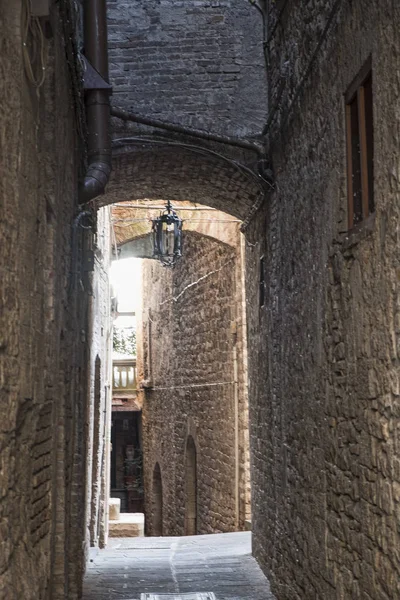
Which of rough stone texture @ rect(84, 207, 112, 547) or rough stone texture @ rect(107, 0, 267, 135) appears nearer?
rough stone texture @ rect(107, 0, 267, 135)

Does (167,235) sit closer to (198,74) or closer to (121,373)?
(198,74)

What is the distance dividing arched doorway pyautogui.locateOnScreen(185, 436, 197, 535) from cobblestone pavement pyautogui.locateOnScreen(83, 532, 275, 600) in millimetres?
2647

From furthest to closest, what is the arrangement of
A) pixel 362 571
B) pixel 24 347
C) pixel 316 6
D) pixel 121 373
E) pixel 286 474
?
pixel 121 373
pixel 286 474
pixel 316 6
pixel 362 571
pixel 24 347

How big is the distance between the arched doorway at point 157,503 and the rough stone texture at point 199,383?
5 centimetres

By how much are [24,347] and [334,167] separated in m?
2.55

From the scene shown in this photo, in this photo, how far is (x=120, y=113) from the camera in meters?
8.83

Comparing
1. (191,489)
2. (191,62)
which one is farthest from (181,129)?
(191,489)

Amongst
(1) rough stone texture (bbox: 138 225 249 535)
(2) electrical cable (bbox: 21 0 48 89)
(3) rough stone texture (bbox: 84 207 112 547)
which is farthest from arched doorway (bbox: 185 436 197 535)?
(2) electrical cable (bbox: 21 0 48 89)

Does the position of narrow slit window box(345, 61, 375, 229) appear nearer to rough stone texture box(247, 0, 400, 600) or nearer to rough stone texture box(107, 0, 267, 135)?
rough stone texture box(247, 0, 400, 600)

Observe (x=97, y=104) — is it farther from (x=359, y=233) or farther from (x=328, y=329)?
(x=359, y=233)

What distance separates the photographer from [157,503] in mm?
19797

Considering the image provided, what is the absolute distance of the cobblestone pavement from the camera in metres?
8.86

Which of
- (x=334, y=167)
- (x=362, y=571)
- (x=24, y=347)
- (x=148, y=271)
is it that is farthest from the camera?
(x=148, y=271)

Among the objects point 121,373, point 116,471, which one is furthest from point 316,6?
point 116,471
